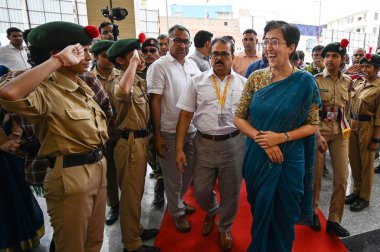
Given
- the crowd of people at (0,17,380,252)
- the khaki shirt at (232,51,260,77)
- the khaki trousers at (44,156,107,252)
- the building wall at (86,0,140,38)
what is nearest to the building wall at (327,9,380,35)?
the building wall at (86,0,140,38)

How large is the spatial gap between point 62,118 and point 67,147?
135 millimetres

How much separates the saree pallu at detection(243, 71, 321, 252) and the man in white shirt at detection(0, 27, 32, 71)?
402 centimetres

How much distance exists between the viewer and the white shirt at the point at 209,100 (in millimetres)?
1760

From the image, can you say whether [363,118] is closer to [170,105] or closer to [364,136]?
[364,136]

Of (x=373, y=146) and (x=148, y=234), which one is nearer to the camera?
(x=148, y=234)

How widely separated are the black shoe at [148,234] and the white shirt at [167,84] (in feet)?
2.67

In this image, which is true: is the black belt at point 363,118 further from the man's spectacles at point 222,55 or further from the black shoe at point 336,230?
the man's spectacles at point 222,55

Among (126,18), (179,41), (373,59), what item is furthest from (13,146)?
(126,18)

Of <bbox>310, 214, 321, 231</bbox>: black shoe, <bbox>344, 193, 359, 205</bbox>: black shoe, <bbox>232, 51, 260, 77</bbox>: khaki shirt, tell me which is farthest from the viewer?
<bbox>232, 51, 260, 77</bbox>: khaki shirt

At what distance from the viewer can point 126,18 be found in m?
6.18

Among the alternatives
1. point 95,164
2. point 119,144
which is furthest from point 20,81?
point 119,144

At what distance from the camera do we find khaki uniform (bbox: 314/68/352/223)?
2.02 meters

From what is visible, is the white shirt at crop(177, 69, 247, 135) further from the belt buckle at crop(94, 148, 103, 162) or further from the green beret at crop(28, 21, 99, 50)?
the green beret at crop(28, 21, 99, 50)

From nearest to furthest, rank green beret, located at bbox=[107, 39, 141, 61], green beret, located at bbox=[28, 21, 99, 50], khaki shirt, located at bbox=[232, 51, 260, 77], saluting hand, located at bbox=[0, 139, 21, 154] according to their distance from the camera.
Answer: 1. green beret, located at bbox=[28, 21, 99, 50]
2. saluting hand, located at bbox=[0, 139, 21, 154]
3. green beret, located at bbox=[107, 39, 141, 61]
4. khaki shirt, located at bbox=[232, 51, 260, 77]
